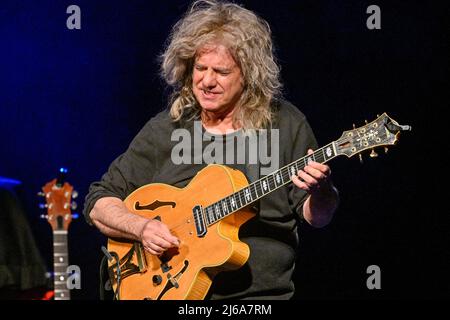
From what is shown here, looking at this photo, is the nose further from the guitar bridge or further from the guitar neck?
the guitar neck

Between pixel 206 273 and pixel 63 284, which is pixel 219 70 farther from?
pixel 63 284

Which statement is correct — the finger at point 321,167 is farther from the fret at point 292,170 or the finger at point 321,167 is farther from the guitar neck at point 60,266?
the guitar neck at point 60,266

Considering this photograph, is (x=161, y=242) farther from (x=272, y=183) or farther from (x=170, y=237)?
(x=272, y=183)

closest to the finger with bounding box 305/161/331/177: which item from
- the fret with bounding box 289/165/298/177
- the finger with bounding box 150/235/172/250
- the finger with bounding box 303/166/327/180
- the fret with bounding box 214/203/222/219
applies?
the finger with bounding box 303/166/327/180

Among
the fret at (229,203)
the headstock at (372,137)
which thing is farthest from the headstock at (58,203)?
the headstock at (372,137)

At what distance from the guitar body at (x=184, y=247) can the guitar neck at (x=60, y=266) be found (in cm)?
53

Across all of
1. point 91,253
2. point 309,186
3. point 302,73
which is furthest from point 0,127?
point 309,186

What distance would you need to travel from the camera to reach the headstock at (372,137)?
3250mm

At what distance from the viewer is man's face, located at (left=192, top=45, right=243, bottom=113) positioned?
3.74 m

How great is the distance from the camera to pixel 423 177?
4715mm

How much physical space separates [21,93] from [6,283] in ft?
3.94

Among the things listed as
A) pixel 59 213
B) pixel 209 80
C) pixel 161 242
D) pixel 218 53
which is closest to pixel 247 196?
Answer: pixel 161 242

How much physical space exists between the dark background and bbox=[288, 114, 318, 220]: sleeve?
1.02 m

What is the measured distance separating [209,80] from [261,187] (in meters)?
0.54
